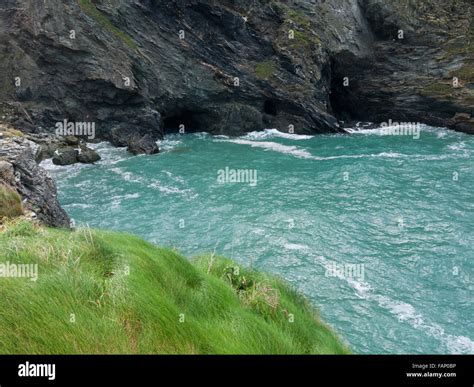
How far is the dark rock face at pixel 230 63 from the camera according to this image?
129 ft

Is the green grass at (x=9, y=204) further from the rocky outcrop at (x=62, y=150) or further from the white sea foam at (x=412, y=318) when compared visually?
the rocky outcrop at (x=62, y=150)

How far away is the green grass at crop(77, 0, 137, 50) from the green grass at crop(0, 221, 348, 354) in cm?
3600

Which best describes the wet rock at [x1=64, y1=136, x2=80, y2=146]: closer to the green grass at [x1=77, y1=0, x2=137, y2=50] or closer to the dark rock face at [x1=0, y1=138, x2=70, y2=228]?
the green grass at [x1=77, y1=0, x2=137, y2=50]

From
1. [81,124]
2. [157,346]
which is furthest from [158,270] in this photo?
[81,124]

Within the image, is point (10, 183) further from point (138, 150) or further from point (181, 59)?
point (181, 59)

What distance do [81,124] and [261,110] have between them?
17.9m

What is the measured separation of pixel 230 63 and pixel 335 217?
91.9ft

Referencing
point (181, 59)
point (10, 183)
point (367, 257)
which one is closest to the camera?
point (10, 183)

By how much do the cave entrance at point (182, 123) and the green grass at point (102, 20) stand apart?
8342 millimetres

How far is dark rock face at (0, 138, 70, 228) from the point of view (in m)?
14.2

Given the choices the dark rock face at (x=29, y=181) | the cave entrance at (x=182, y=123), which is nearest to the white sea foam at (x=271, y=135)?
the cave entrance at (x=182, y=123)

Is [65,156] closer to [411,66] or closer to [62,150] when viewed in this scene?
[62,150]

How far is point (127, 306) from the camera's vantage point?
6.30 m

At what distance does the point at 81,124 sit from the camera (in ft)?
133
